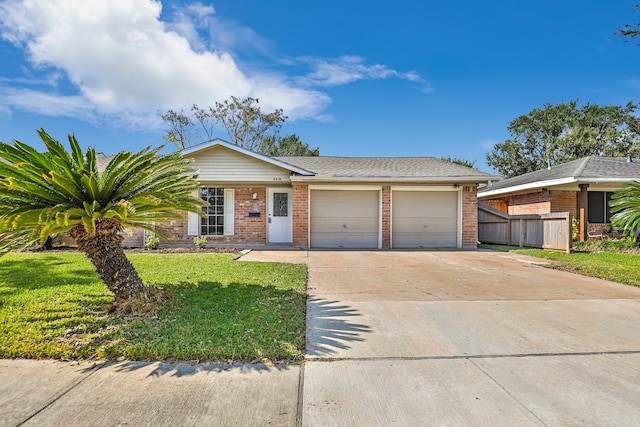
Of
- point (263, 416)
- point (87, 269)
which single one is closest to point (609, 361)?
point (263, 416)

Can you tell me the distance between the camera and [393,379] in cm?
289

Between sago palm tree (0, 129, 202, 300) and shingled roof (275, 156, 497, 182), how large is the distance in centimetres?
833

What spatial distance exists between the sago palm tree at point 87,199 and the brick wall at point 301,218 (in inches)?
318

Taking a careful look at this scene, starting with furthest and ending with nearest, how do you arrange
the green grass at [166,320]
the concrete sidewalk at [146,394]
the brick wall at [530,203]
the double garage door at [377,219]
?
the brick wall at [530,203] → the double garage door at [377,219] → the green grass at [166,320] → the concrete sidewalk at [146,394]

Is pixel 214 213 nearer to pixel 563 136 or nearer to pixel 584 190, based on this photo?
pixel 584 190

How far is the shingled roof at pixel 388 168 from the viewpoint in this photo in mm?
12766

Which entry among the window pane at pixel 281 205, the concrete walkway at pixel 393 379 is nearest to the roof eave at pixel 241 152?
the window pane at pixel 281 205

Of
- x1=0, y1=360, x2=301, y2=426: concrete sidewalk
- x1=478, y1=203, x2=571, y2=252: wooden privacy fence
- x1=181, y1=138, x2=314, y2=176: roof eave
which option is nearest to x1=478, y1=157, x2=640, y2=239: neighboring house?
x1=478, y1=203, x2=571, y2=252: wooden privacy fence

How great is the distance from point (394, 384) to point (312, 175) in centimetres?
1019

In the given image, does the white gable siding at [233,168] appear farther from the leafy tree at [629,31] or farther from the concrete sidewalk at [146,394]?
the leafy tree at [629,31]

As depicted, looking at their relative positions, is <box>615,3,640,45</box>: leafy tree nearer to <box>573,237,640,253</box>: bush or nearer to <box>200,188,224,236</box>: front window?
<box>573,237,640,253</box>: bush

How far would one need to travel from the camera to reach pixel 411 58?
17312mm

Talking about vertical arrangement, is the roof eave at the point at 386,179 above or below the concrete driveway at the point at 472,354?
above

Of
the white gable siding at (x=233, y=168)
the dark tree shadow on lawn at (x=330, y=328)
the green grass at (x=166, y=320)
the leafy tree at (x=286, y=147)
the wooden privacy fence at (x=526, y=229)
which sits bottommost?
the dark tree shadow on lawn at (x=330, y=328)
